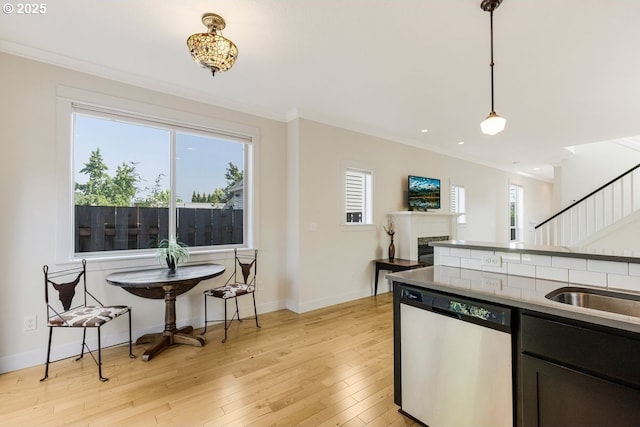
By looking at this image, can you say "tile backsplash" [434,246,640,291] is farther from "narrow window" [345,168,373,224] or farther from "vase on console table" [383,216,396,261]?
"vase on console table" [383,216,396,261]

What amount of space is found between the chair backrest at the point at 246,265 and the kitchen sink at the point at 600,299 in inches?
116

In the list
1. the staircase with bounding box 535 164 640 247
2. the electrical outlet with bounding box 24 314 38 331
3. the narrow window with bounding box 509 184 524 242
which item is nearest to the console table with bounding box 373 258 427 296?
the staircase with bounding box 535 164 640 247

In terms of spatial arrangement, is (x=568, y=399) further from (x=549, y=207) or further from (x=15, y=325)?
(x=549, y=207)

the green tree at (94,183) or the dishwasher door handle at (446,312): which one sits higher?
the green tree at (94,183)

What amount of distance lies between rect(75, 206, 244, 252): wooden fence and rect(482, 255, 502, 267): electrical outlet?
9.53ft

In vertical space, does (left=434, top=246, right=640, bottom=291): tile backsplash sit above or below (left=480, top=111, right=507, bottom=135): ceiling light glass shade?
below

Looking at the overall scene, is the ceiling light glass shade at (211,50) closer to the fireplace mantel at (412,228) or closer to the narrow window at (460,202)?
the fireplace mantel at (412,228)

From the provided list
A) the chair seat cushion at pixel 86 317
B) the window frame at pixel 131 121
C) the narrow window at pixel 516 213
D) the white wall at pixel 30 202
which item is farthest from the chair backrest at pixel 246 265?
the narrow window at pixel 516 213

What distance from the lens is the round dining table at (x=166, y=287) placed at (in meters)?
2.58

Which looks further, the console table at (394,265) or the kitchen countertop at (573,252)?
the console table at (394,265)

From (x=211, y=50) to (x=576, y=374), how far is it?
8.82ft

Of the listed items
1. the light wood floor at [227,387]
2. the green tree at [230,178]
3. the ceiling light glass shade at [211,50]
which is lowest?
the light wood floor at [227,387]

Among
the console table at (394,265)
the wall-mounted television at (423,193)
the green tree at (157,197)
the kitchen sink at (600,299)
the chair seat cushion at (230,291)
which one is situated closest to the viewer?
the kitchen sink at (600,299)

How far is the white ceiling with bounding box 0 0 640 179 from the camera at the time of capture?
2014 millimetres
